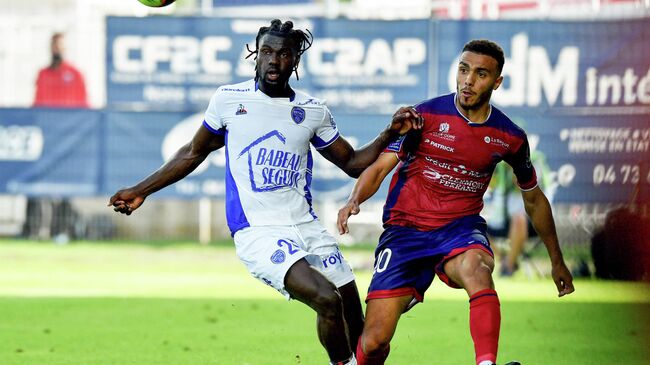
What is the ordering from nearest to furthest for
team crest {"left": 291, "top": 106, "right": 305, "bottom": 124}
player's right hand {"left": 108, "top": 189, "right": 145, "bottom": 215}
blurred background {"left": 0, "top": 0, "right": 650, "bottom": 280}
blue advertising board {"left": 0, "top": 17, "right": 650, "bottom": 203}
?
team crest {"left": 291, "top": 106, "right": 305, "bottom": 124}
player's right hand {"left": 108, "top": 189, "right": 145, "bottom": 215}
blurred background {"left": 0, "top": 0, "right": 650, "bottom": 280}
blue advertising board {"left": 0, "top": 17, "right": 650, "bottom": 203}

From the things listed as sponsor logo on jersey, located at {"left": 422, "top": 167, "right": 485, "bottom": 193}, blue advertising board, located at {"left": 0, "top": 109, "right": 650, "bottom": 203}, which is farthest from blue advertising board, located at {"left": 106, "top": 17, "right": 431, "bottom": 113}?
sponsor logo on jersey, located at {"left": 422, "top": 167, "right": 485, "bottom": 193}

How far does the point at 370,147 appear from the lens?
8.48 metres

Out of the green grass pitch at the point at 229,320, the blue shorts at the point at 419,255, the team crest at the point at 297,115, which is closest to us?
the blue shorts at the point at 419,255

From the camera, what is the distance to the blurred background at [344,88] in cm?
1853

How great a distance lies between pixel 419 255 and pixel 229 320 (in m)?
5.21

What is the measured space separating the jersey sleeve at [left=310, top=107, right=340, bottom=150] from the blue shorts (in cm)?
85

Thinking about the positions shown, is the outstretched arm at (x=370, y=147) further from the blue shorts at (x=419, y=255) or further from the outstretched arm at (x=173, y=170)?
the outstretched arm at (x=173, y=170)

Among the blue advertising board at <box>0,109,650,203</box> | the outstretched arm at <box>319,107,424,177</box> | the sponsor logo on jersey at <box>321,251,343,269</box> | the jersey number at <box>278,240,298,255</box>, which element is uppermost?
the outstretched arm at <box>319,107,424,177</box>

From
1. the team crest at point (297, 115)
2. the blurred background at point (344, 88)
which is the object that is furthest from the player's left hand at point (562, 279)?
the blurred background at point (344, 88)

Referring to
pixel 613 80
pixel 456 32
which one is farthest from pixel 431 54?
pixel 613 80

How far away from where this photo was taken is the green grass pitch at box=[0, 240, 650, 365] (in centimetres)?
1054

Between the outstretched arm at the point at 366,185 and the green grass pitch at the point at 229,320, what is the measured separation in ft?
8.11

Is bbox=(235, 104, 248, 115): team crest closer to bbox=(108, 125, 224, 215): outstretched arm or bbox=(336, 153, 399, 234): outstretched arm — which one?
bbox=(108, 125, 224, 215): outstretched arm

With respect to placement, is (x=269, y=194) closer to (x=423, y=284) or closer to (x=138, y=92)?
(x=423, y=284)
